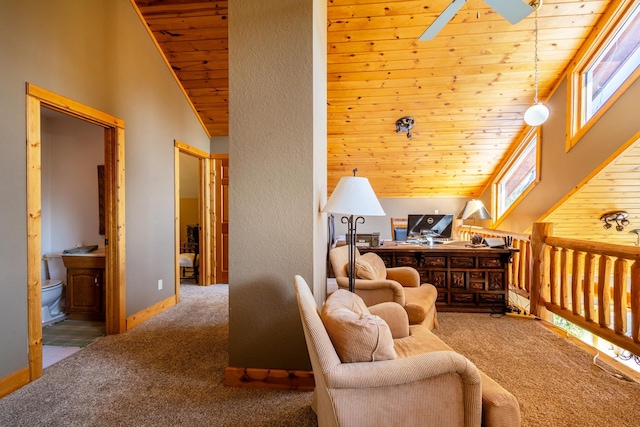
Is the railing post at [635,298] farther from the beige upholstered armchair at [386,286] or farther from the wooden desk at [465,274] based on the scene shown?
the beige upholstered armchair at [386,286]

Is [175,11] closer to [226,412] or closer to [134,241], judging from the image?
[134,241]

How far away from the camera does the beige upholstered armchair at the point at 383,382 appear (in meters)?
1.23

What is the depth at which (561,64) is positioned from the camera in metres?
4.12

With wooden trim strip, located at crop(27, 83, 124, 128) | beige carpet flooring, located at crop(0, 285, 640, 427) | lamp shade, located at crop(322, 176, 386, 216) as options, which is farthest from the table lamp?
wooden trim strip, located at crop(27, 83, 124, 128)

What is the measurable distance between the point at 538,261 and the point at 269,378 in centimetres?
323

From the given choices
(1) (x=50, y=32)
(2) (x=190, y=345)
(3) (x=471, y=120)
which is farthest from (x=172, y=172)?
(3) (x=471, y=120)

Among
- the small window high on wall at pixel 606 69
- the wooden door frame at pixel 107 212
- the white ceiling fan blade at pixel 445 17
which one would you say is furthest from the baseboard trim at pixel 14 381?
the small window high on wall at pixel 606 69

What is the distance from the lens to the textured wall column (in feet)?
6.84

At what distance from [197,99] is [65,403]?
12.1 feet

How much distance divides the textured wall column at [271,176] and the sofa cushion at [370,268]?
727 mm

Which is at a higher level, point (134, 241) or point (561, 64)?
point (561, 64)

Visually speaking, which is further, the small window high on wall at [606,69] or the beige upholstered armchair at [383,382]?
the small window high on wall at [606,69]

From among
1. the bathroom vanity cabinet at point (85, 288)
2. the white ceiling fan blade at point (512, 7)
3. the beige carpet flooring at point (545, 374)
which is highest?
the white ceiling fan blade at point (512, 7)

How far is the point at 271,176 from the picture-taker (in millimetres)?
2105
